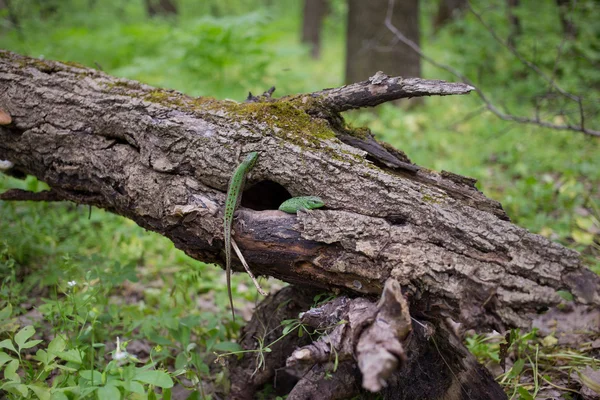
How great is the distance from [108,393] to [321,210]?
4.50 feet

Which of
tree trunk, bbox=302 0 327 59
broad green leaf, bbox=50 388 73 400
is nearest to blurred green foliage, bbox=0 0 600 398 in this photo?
broad green leaf, bbox=50 388 73 400

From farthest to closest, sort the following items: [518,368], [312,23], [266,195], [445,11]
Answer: [312,23], [445,11], [266,195], [518,368]

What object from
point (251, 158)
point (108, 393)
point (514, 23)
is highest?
point (514, 23)

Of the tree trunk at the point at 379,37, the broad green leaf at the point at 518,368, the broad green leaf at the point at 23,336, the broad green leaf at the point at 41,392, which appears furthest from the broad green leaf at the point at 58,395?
the tree trunk at the point at 379,37

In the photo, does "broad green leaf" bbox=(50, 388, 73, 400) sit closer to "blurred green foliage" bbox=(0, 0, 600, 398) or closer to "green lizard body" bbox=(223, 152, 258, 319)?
"blurred green foliage" bbox=(0, 0, 600, 398)

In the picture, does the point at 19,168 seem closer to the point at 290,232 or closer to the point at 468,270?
the point at 290,232

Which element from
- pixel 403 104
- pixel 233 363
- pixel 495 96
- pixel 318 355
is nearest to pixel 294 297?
pixel 233 363

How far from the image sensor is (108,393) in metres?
2.04

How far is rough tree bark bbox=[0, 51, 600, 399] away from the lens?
7.29 feet

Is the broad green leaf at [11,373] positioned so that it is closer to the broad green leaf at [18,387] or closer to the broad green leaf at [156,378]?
the broad green leaf at [18,387]

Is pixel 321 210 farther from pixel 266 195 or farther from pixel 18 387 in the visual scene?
pixel 18 387

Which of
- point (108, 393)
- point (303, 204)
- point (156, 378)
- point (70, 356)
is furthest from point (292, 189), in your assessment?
point (70, 356)

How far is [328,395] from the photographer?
2393 millimetres

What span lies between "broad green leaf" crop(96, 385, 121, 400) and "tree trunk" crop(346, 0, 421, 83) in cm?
684
